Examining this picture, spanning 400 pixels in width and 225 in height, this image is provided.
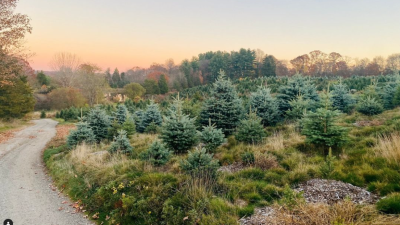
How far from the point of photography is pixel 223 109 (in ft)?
37.1

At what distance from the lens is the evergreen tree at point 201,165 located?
19.7 ft

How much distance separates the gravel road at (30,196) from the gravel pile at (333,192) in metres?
5.36

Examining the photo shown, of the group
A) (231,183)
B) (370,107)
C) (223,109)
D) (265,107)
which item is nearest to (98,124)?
(223,109)

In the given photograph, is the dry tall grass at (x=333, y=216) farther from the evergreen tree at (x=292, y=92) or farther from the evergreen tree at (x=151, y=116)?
the evergreen tree at (x=151, y=116)

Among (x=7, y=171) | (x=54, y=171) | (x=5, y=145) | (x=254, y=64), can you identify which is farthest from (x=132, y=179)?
(x=254, y=64)

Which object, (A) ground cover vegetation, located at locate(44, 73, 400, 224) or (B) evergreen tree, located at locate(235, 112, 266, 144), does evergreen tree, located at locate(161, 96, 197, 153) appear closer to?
(A) ground cover vegetation, located at locate(44, 73, 400, 224)

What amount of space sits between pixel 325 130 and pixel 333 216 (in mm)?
4791

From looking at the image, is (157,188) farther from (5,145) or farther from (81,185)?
(5,145)

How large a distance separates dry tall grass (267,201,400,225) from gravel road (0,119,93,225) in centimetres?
472

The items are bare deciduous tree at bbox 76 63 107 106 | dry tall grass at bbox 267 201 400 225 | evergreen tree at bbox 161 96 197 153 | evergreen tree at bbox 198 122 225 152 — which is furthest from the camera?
bare deciduous tree at bbox 76 63 107 106

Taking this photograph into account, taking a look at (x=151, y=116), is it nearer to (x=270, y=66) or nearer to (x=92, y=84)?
(x=92, y=84)

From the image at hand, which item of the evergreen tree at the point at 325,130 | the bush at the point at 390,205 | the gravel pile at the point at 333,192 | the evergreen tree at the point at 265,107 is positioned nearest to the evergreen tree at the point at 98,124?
the evergreen tree at the point at 265,107

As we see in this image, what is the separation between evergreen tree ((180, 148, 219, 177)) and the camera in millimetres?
5991

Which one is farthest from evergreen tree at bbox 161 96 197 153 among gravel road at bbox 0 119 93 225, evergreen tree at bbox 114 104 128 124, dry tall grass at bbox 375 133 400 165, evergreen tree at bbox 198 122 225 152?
evergreen tree at bbox 114 104 128 124
